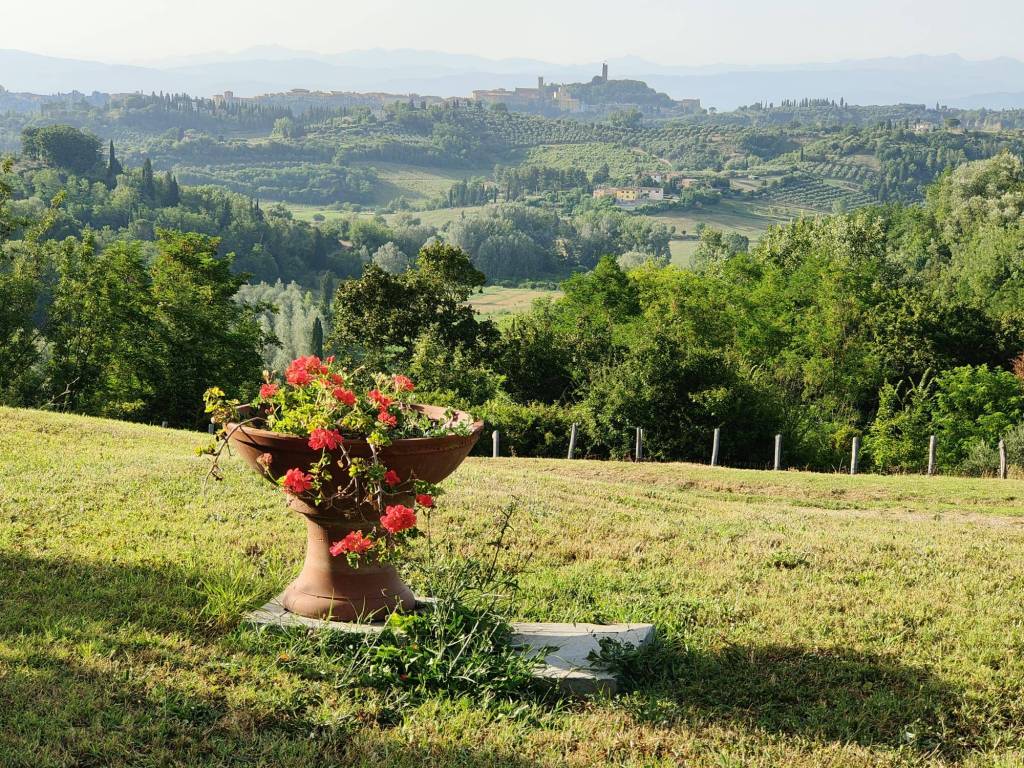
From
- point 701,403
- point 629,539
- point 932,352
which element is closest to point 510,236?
point 932,352

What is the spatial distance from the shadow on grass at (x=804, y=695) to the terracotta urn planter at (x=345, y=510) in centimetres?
149

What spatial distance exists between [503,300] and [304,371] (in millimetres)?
120956

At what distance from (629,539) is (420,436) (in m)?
4.03

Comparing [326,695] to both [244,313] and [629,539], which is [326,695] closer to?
[629,539]

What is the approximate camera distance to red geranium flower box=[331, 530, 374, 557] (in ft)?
17.5

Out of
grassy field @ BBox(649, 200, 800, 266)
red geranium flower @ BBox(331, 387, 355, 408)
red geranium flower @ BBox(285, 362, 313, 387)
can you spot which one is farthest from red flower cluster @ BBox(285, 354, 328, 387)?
grassy field @ BBox(649, 200, 800, 266)

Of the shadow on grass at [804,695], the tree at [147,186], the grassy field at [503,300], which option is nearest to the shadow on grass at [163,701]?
the shadow on grass at [804,695]

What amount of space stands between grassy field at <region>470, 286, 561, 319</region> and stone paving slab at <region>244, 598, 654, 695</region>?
336 feet

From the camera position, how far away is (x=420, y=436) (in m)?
5.65

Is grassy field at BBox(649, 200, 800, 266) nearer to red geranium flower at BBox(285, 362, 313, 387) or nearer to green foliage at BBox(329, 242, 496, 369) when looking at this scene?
green foliage at BBox(329, 242, 496, 369)

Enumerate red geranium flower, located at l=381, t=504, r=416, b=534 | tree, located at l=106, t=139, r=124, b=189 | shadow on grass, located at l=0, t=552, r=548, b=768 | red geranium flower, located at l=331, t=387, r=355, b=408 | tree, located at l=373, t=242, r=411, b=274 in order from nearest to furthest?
shadow on grass, located at l=0, t=552, r=548, b=768 < red geranium flower, located at l=381, t=504, r=416, b=534 < red geranium flower, located at l=331, t=387, r=355, b=408 < tree, located at l=373, t=242, r=411, b=274 < tree, located at l=106, t=139, r=124, b=189

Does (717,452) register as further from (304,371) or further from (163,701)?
(163,701)

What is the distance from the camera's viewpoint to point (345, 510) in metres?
5.42

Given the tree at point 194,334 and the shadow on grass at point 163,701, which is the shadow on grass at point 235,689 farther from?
the tree at point 194,334
